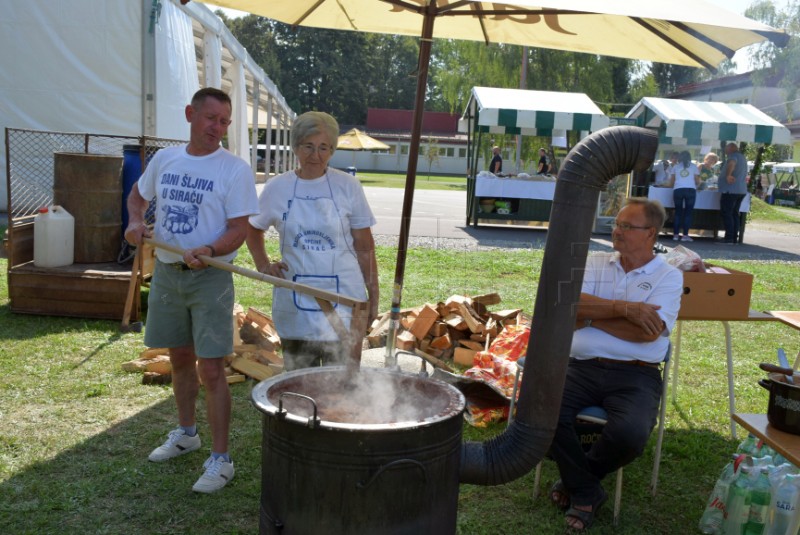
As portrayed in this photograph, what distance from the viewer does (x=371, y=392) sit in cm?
281

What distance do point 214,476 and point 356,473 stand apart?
53.8 inches

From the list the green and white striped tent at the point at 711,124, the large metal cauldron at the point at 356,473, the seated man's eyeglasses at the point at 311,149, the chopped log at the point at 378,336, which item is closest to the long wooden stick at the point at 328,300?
the large metal cauldron at the point at 356,473

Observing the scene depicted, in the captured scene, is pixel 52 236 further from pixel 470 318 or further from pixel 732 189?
pixel 732 189

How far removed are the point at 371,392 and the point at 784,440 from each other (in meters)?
1.56

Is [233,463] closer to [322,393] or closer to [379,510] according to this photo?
[322,393]

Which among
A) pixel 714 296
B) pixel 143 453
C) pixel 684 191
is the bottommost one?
pixel 143 453

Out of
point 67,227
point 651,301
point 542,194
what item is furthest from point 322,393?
point 542,194

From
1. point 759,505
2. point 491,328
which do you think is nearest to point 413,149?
point 491,328

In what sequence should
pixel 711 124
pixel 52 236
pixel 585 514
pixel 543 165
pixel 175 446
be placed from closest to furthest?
pixel 585 514
pixel 175 446
pixel 52 236
pixel 711 124
pixel 543 165

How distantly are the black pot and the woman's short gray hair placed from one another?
81.7 inches

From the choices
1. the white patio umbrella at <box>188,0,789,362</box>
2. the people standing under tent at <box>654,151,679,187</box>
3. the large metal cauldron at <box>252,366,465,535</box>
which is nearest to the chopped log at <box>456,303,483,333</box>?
the white patio umbrella at <box>188,0,789,362</box>

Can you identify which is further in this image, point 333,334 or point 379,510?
point 333,334

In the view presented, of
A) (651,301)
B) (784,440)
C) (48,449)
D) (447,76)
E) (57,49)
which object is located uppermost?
(447,76)

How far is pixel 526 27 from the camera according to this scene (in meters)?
4.22
